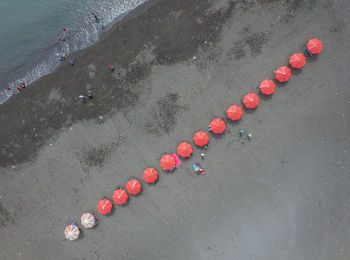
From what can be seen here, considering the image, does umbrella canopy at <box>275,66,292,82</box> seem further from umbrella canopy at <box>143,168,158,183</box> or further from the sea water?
→ the sea water

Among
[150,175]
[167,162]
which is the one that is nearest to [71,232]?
[150,175]

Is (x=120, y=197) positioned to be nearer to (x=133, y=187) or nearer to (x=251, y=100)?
(x=133, y=187)

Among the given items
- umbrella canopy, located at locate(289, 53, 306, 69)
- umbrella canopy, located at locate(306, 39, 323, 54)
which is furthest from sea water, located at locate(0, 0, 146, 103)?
umbrella canopy, located at locate(306, 39, 323, 54)

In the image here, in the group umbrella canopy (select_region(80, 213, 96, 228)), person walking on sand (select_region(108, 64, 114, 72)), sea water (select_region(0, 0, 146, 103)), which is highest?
sea water (select_region(0, 0, 146, 103))

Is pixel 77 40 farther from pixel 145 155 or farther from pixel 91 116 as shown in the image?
pixel 145 155

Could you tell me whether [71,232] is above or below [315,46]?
above
